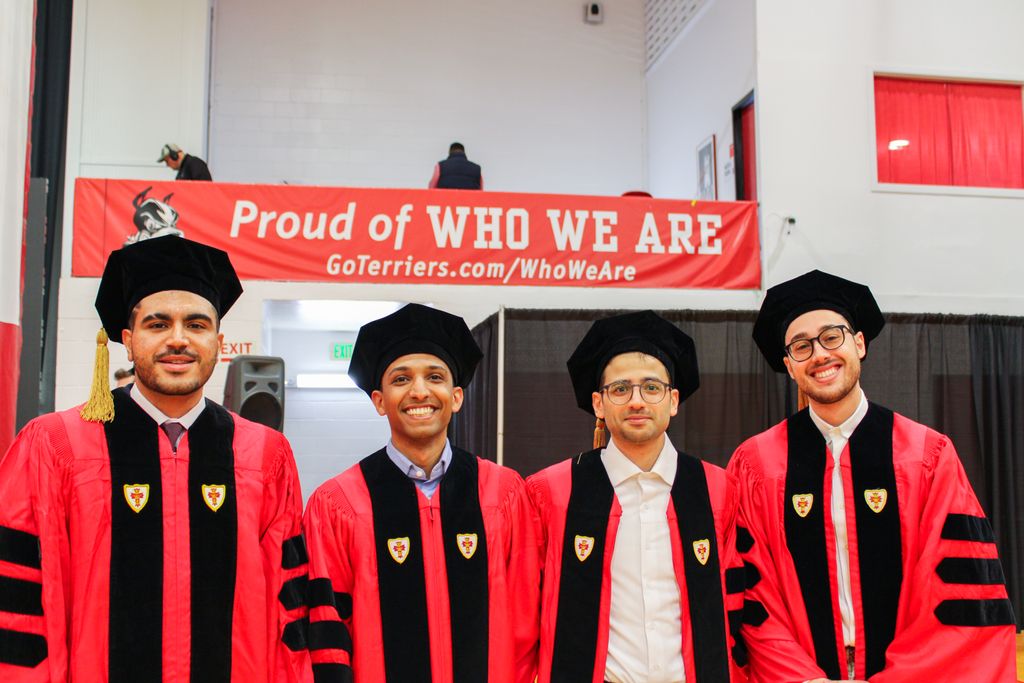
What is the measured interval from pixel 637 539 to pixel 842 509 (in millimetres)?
621

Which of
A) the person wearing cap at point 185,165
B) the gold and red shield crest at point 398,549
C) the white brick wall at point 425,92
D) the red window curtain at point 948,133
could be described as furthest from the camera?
the white brick wall at point 425,92

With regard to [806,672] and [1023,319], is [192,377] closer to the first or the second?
[806,672]

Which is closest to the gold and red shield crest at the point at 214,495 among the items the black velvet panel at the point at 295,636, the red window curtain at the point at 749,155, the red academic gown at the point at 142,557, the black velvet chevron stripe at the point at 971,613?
the red academic gown at the point at 142,557

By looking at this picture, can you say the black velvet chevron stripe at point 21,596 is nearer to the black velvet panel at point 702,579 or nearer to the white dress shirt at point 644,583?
the white dress shirt at point 644,583

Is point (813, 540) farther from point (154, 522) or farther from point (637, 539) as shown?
point (154, 522)

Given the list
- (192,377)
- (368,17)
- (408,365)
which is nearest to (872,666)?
(408,365)

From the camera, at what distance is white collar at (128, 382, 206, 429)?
85.4 inches

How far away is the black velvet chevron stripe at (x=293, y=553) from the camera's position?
2.16 metres

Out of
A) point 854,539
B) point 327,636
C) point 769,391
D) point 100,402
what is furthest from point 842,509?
point 769,391

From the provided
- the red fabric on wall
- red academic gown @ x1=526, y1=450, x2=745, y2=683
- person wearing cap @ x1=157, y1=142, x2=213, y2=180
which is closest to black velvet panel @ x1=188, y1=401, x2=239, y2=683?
red academic gown @ x1=526, y1=450, x2=745, y2=683

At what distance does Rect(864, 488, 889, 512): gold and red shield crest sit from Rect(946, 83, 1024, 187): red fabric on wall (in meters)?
7.06

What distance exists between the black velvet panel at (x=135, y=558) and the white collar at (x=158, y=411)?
27 millimetres

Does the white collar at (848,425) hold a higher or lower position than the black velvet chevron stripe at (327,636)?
higher

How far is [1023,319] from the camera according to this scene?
273 inches
